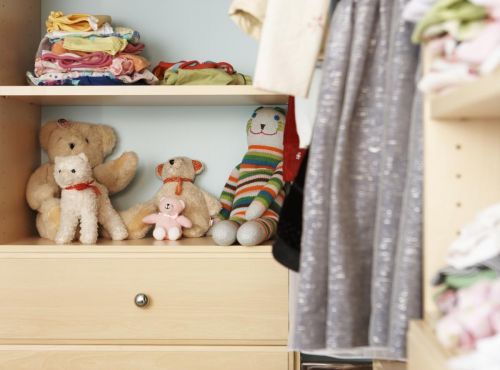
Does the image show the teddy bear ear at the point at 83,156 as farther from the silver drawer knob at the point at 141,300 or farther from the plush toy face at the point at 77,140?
the silver drawer knob at the point at 141,300

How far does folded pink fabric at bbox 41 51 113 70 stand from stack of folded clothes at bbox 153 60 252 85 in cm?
16

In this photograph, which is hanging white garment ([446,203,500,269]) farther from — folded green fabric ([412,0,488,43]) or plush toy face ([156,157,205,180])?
plush toy face ([156,157,205,180])

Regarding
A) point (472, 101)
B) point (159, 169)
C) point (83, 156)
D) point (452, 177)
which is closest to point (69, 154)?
point (83, 156)

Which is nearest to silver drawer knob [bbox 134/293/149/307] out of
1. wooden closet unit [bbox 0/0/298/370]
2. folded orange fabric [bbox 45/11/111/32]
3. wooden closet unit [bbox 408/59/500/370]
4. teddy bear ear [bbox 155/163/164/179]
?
wooden closet unit [bbox 0/0/298/370]

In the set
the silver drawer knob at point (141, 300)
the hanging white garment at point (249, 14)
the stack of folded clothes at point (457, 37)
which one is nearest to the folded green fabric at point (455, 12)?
the stack of folded clothes at point (457, 37)

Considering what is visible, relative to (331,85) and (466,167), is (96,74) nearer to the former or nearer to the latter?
(331,85)

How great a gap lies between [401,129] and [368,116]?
0.27ft

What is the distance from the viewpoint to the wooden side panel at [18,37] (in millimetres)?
1688

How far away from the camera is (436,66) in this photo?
2.32ft

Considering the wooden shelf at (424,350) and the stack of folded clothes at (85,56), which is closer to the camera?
the wooden shelf at (424,350)

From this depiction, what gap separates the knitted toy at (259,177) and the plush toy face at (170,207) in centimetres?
14

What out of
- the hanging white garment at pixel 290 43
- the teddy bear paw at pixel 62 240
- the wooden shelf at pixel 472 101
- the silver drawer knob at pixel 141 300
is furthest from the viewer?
the teddy bear paw at pixel 62 240

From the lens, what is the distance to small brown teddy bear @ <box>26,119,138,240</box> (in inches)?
70.7

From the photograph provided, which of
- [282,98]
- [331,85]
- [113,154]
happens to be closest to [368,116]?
[331,85]
